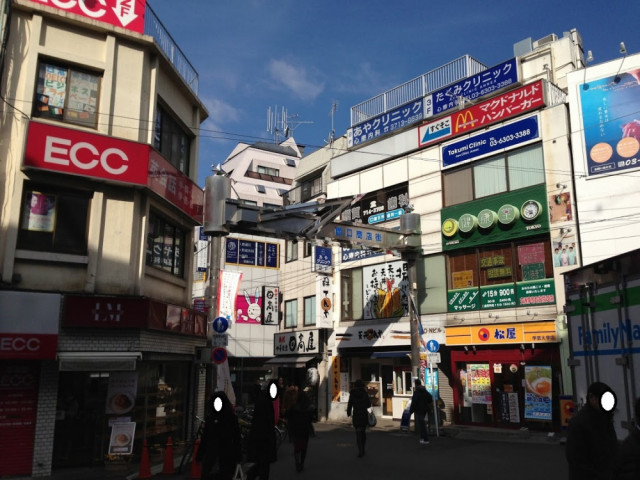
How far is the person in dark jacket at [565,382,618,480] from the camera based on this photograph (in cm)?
515

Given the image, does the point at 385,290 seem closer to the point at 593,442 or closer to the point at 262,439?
the point at 262,439

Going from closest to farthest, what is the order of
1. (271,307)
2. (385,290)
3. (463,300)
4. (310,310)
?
(463,300), (385,290), (310,310), (271,307)

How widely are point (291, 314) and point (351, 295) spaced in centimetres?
640

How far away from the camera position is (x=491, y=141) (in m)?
21.4

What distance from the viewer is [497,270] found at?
2061cm

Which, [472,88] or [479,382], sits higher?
[472,88]

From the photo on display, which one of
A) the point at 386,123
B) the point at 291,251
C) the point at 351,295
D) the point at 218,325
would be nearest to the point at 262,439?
the point at 218,325

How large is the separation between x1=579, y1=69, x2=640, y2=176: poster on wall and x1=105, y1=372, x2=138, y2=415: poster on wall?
1491 centimetres

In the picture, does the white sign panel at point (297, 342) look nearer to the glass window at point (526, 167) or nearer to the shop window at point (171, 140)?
the glass window at point (526, 167)

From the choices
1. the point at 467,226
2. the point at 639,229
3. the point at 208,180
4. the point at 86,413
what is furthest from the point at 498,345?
the point at 86,413

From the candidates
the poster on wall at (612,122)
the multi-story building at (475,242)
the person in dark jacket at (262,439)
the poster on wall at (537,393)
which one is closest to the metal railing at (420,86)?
the multi-story building at (475,242)

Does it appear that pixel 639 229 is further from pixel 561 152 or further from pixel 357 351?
pixel 357 351

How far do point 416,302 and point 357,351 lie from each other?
4796mm

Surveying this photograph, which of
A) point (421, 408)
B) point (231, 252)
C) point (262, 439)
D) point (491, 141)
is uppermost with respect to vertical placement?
point (491, 141)
